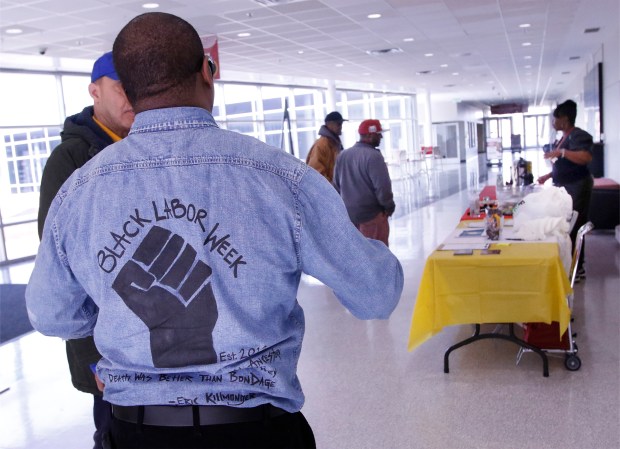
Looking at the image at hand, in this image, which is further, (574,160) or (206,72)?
(574,160)

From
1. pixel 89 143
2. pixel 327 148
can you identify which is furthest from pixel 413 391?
pixel 327 148

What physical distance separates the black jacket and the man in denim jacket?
672mm

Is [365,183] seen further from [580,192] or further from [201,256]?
[201,256]

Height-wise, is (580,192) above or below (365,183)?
below

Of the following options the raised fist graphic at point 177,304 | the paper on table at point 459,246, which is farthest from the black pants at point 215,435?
the paper on table at point 459,246

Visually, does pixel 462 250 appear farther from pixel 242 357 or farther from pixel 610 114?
pixel 610 114

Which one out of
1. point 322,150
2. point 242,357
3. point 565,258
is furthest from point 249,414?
point 322,150

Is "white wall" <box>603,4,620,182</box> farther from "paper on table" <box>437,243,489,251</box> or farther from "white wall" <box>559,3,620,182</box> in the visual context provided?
"paper on table" <box>437,243,489,251</box>

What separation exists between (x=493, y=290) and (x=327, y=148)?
9.25 ft

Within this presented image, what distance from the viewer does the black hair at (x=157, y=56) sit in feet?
3.47

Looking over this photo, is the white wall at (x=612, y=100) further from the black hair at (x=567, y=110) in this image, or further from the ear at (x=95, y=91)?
the ear at (x=95, y=91)

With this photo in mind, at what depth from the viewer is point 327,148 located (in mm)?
5930

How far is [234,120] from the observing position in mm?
14844

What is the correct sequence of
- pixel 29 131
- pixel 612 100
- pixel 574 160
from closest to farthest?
pixel 574 160
pixel 612 100
pixel 29 131
